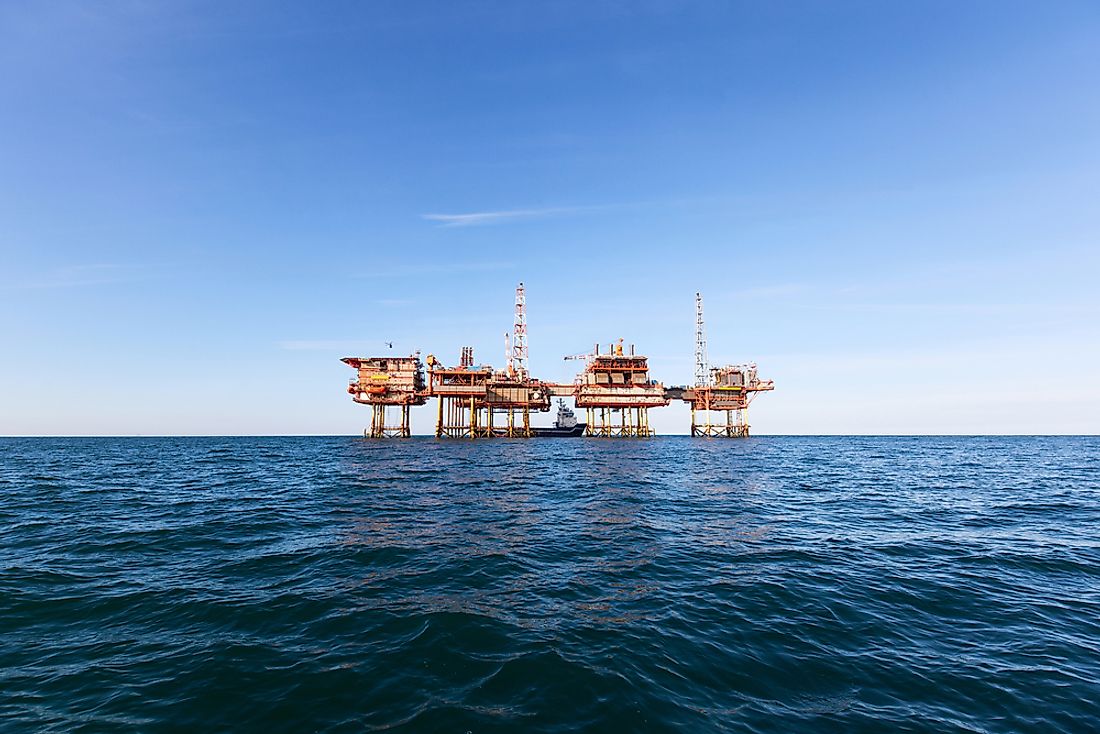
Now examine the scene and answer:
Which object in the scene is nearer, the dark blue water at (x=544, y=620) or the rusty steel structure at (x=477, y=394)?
the dark blue water at (x=544, y=620)

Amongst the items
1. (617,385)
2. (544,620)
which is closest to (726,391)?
(617,385)

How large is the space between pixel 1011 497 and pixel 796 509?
598 inches

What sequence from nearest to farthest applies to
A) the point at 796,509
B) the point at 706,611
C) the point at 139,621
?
the point at 139,621, the point at 706,611, the point at 796,509

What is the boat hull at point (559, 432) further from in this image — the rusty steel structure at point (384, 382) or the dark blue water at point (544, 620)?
the dark blue water at point (544, 620)

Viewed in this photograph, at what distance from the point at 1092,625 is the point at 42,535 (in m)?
29.0

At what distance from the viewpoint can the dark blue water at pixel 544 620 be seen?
21.6ft

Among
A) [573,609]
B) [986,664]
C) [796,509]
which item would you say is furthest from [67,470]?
[986,664]

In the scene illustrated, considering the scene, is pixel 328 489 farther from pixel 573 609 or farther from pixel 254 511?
pixel 573 609

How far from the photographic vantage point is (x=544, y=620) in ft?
30.5

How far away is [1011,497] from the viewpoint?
26.5 meters

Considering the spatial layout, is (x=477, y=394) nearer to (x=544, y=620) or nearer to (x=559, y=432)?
(x=559, y=432)

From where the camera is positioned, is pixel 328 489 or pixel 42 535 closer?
pixel 42 535

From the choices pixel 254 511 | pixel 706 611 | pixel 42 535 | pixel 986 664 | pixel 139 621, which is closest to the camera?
pixel 986 664

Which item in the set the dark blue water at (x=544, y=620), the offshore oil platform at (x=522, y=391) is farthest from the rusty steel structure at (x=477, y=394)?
the dark blue water at (x=544, y=620)
